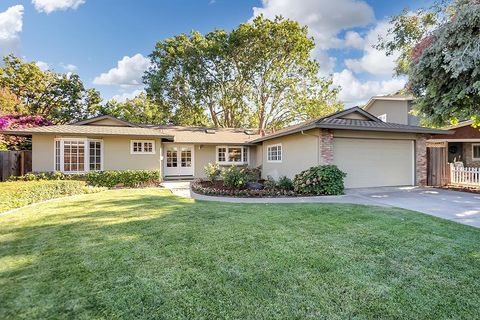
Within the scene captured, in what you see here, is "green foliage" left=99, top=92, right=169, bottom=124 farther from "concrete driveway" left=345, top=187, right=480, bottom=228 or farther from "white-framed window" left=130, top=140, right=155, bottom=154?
"concrete driveway" left=345, top=187, right=480, bottom=228

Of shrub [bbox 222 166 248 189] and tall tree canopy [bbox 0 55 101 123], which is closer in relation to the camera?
shrub [bbox 222 166 248 189]

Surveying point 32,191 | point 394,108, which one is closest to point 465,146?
point 394,108

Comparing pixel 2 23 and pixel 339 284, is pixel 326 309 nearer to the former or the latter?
pixel 339 284

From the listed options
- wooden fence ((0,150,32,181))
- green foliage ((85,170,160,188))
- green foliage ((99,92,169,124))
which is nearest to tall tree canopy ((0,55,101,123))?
green foliage ((99,92,169,124))

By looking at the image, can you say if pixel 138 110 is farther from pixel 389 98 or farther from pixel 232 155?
pixel 389 98

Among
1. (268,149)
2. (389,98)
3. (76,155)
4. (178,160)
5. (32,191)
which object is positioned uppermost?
(389,98)

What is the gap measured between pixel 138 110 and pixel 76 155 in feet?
55.3

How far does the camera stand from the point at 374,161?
37.4 feet

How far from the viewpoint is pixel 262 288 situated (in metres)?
2.92

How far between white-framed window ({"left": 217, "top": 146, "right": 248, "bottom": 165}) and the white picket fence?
450 inches

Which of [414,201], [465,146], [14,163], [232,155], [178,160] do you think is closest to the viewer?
[414,201]

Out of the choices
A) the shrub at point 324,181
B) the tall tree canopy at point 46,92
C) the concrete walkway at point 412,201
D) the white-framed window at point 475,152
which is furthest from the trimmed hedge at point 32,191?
the white-framed window at point 475,152

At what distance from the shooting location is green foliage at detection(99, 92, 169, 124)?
2767 centimetres

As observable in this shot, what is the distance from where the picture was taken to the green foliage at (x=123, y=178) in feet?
42.2
